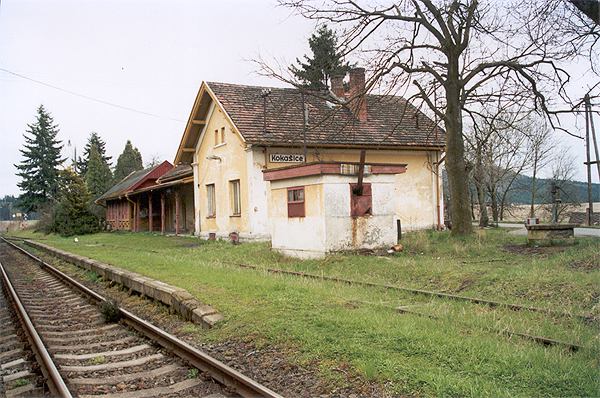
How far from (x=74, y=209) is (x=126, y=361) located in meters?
37.6

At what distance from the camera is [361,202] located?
16.0 meters

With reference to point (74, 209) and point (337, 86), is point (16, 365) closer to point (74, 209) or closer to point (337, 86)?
point (337, 86)

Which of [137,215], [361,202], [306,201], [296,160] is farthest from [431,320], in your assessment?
[137,215]

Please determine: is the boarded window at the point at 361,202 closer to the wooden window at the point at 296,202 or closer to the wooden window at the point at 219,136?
the wooden window at the point at 296,202

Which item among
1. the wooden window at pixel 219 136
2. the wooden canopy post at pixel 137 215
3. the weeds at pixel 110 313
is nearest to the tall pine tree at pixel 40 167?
the wooden canopy post at pixel 137 215

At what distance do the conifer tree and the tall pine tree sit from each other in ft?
63.0

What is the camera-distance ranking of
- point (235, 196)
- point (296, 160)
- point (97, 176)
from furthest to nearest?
point (97, 176), point (235, 196), point (296, 160)

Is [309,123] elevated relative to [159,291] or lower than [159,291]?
elevated

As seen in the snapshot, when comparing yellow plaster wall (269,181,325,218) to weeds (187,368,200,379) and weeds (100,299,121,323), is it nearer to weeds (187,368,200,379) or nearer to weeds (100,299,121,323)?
weeds (100,299,121,323)

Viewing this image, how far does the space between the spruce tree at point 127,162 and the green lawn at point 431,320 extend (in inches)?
2592

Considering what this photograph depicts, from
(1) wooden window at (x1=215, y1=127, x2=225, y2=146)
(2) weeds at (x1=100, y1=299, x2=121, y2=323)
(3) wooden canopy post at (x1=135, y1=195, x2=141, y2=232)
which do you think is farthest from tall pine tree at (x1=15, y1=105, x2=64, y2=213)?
(2) weeds at (x1=100, y1=299, x2=121, y2=323)

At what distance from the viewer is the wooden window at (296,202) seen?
16.3m

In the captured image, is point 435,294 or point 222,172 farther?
point 222,172

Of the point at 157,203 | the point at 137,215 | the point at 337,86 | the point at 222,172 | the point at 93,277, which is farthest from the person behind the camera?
the point at 137,215
